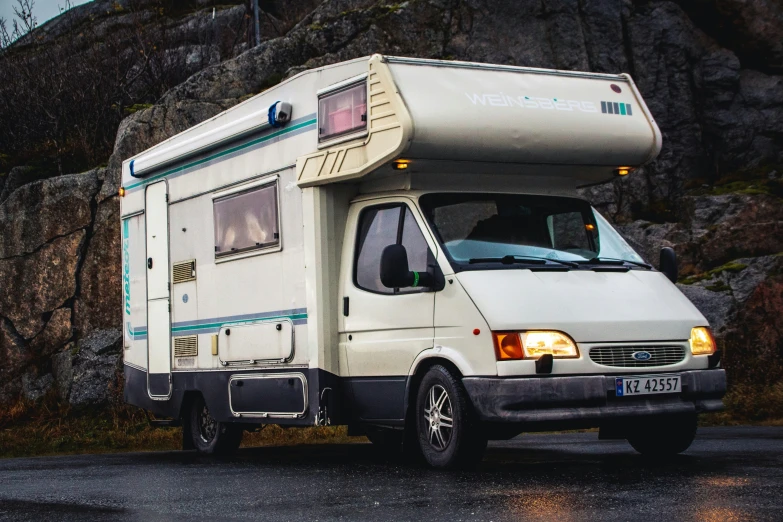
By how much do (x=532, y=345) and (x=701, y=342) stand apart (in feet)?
4.79

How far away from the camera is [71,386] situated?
17.4m

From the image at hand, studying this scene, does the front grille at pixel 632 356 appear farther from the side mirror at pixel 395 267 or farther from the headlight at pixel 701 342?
the side mirror at pixel 395 267

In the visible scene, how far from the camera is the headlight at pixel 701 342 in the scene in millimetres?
8961

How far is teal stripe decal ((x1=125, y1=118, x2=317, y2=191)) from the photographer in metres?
10.3

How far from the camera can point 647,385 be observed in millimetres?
8586

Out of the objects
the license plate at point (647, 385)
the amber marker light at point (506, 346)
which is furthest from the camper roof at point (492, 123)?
the license plate at point (647, 385)

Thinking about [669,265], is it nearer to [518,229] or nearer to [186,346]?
[518,229]

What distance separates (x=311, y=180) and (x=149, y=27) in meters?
16.9

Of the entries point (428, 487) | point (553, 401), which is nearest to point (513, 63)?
point (553, 401)

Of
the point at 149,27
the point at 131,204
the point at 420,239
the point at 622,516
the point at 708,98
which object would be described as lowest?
the point at 622,516

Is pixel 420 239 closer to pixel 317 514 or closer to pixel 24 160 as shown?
pixel 317 514

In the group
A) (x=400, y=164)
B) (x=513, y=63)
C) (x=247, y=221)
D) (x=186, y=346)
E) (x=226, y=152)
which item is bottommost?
(x=186, y=346)

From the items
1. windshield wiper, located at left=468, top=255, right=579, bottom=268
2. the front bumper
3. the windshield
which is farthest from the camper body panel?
the front bumper

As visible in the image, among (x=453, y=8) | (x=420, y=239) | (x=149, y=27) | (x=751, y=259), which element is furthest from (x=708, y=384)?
(x=149, y=27)
